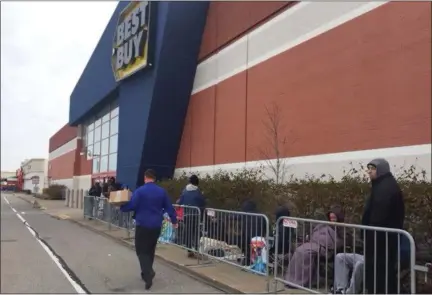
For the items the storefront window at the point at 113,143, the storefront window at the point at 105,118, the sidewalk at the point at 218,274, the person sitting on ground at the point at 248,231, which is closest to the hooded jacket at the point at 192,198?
the sidewalk at the point at 218,274

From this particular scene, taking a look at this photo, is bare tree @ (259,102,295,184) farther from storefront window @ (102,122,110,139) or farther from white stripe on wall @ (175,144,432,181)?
storefront window @ (102,122,110,139)

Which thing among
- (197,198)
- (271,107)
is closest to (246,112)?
(271,107)

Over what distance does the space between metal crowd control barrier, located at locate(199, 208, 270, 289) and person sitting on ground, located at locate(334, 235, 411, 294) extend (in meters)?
1.29

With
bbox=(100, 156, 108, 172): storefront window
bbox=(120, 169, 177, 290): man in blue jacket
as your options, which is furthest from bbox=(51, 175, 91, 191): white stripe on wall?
bbox=(120, 169, 177, 290): man in blue jacket

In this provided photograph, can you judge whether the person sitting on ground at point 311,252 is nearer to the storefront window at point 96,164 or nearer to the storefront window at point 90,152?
the storefront window at point 96,164

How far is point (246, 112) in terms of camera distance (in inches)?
571

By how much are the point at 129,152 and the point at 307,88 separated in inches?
443

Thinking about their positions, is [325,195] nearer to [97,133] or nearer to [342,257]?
[342,257]

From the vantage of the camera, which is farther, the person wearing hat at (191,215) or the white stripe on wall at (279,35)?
the white stripe on wall at (279,35)

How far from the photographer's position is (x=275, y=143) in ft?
41.5

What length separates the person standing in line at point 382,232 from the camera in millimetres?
5012

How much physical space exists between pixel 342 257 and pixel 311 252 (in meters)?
0.57

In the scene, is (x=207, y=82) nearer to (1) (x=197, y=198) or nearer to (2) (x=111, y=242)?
(2) (x=111, y=242)

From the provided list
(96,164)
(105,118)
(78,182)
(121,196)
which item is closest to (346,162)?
(121,196)
